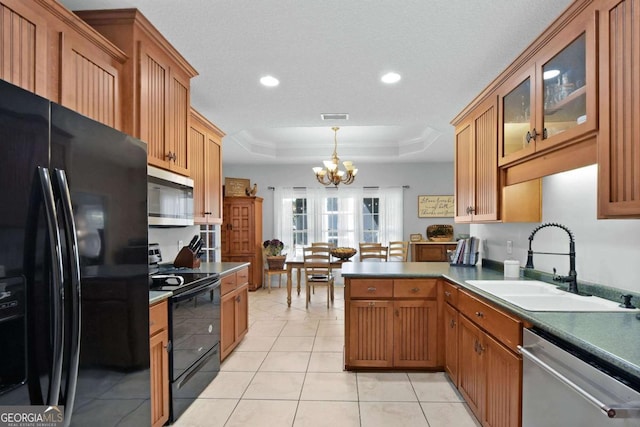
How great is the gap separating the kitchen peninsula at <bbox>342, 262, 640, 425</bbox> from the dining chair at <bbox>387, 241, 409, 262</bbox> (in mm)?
2878

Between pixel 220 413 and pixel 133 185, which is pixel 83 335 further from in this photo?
pixel 220 413

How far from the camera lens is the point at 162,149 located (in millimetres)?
2305

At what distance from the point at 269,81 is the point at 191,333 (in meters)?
2.00

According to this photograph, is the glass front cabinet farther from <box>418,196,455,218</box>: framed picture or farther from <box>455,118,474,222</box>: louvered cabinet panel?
<box>418,196,455,218</box>: framed picture

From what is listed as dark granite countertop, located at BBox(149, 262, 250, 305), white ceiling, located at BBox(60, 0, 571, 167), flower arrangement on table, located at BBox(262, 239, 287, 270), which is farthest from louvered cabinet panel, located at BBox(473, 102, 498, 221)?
flower arrangement on table, located at BBox(262, 239, 287, 270)

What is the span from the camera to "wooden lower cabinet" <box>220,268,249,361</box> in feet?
9.94

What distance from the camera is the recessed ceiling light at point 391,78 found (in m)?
2.59

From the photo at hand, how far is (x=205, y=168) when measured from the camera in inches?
143

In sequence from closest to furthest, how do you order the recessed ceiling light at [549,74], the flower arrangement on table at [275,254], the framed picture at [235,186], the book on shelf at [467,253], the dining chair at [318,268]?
1. the recessed ceiling light at [549,74]
2. the book on shelf at [467,253]
3. the dining chair at [318,268]
4. the flower arrangement on table at [275,254]
5. the framed picture at [235,186]

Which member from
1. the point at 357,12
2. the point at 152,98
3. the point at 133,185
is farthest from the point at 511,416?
the point at 152,98

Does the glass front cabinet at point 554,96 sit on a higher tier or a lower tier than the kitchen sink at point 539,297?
higher

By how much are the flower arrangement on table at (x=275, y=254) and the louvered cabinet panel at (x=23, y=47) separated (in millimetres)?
5012

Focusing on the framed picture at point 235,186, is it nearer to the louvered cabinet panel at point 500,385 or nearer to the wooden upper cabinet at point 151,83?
the wooden upper cabinet at point 151,83

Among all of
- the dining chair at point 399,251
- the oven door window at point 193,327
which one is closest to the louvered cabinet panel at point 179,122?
the oven door window at point 193,327
